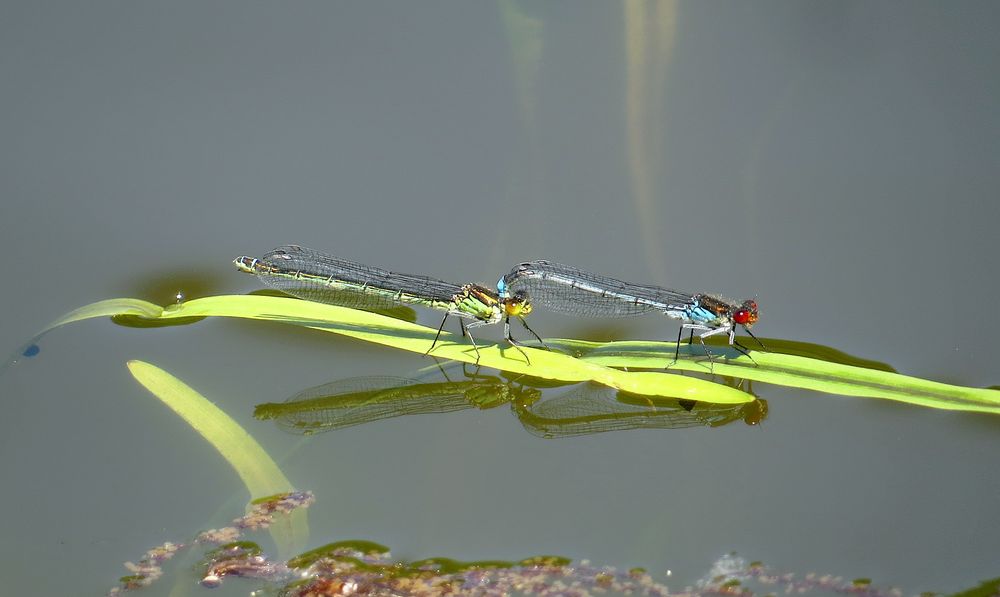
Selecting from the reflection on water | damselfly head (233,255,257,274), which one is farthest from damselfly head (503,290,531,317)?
damselfly head (233,255,257,274)

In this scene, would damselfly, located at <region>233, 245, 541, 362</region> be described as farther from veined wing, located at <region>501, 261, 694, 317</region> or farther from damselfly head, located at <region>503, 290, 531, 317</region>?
veined wing, located at <region>501, 261, 694, 317</region>

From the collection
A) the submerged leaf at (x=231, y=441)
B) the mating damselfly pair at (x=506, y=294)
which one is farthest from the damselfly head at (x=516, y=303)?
the submerged leaf at (x=231, y=441)

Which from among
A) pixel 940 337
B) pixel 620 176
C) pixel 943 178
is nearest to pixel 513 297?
pixel 620 176

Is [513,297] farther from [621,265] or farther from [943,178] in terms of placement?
[943,178]

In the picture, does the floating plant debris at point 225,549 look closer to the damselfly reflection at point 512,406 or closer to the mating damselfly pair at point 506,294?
the damselfly reflection at point 512,406

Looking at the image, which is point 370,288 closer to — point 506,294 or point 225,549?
point 506,294
